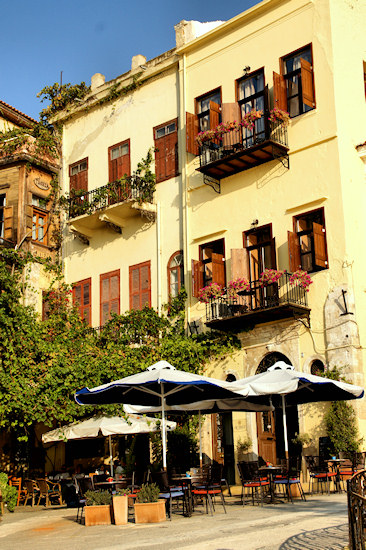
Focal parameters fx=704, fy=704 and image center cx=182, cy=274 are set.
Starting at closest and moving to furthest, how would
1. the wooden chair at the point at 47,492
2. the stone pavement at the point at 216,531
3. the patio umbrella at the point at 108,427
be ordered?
the stone pavement at the point at 216,531 → the patio umbrella at the point at 108,427 → the wooden chair at the point at 47,492

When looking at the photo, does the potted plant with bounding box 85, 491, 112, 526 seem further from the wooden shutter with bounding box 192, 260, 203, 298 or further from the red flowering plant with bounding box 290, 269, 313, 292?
the wooden shutter with bounding box 192, 260, 203, 298

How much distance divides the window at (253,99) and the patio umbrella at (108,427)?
8147mm

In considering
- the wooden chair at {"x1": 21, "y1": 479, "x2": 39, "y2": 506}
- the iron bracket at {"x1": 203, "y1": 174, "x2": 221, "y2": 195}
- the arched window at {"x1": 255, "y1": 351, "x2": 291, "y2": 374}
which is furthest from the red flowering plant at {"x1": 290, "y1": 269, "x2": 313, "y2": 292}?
the wooden chair at {"x1": 21, "y1": 479, "x2": 39, "y2": 506}

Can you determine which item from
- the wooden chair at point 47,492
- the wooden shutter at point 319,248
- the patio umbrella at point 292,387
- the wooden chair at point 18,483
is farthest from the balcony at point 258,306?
the wooden chair at point 18,483

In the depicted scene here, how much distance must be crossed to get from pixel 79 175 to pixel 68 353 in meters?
8.07

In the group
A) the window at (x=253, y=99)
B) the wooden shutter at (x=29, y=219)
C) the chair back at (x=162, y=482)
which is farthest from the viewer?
the wooden shutter at (x=29, y=219)

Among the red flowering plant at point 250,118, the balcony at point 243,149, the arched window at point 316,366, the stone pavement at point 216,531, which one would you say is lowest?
the stone pavement at point 216,531

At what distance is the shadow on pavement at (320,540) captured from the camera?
26.2 feet

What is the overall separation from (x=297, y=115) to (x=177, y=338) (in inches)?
276

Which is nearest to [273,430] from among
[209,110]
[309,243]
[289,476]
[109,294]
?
[289,476]

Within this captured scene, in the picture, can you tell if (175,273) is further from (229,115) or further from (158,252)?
(229,115)

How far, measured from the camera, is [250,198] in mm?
19734

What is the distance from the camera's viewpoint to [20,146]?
2464 cm

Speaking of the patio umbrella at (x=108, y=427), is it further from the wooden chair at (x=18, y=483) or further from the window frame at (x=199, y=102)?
the window frame at (x=199, y=102)
